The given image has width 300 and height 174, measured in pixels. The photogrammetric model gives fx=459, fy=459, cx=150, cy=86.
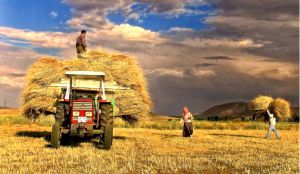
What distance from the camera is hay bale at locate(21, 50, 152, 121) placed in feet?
59.3

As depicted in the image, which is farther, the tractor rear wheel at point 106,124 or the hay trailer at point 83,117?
the hay trailer at point 83,117

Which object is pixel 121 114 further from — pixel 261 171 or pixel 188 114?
pixel 261 171

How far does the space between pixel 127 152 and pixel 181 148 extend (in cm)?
284

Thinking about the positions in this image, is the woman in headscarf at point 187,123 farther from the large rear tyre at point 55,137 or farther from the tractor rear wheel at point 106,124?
the large rear tyre at point 55,137

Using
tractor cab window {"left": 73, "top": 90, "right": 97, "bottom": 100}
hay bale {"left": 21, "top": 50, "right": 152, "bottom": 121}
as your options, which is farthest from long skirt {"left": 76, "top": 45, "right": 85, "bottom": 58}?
tractor cab window {"left": 73, "top": 90, "right": 97, "bottom": 100}

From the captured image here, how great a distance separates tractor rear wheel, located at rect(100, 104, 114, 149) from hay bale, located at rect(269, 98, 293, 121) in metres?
21.0

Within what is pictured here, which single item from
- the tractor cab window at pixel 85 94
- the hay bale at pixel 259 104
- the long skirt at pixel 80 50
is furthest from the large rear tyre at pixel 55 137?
the hay bale at pixel 259 104

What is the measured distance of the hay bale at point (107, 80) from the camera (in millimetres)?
18078

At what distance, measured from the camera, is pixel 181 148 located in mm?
16047

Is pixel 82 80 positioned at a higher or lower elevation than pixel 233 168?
higher

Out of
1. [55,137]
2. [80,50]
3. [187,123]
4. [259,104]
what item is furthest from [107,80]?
[259,104]

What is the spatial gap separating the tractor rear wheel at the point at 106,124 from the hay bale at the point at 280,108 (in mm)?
21022

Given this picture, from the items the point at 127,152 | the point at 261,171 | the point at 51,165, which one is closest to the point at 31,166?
the point at 51,165

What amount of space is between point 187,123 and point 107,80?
261 inches
